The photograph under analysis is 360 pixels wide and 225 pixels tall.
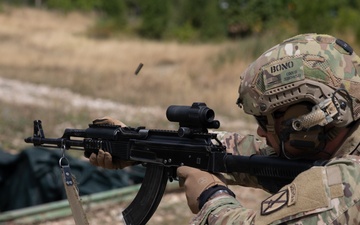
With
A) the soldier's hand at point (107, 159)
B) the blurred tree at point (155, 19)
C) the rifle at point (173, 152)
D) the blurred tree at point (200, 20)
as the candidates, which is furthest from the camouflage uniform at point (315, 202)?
the blurred tree at point (155, 19)

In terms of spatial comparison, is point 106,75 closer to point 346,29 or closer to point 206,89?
point 206,89

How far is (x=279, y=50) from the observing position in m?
2.54

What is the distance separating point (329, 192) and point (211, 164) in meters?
0.69

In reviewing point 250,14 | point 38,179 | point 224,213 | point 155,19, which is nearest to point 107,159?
point 224,213

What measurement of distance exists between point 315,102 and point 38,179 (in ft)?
15.5

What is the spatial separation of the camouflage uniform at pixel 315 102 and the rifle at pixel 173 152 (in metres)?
0.16

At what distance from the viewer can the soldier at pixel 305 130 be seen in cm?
228

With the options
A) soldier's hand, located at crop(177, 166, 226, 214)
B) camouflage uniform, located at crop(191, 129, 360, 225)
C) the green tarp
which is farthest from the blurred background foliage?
camouflage uniform, located at crop(191, 129, 360, 225)

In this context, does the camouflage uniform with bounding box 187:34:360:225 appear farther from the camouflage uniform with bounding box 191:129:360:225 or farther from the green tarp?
the green tarp

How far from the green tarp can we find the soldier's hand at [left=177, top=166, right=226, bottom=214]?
398cm

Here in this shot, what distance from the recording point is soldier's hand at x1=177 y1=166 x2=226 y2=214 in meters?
2.60

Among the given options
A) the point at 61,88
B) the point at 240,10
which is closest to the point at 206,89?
the point at 61,88

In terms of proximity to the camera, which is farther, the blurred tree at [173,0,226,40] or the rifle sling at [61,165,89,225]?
the blurred tree at [173,0,226,40]

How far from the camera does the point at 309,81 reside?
2.43m
